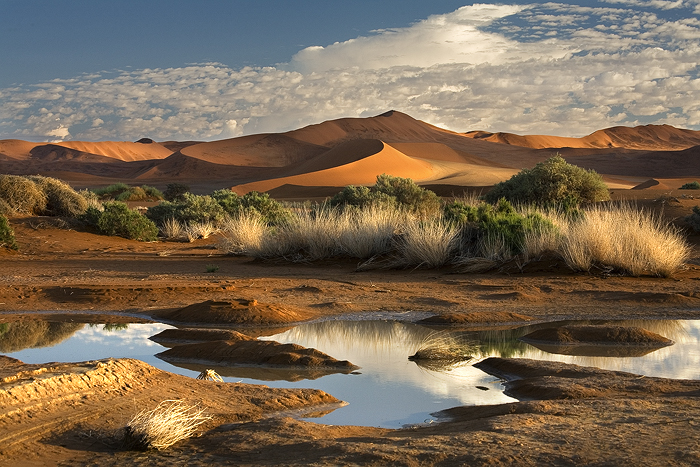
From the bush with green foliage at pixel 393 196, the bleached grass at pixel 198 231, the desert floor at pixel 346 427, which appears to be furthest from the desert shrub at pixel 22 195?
the desert floor at pixel 346 427

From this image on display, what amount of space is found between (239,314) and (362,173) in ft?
183

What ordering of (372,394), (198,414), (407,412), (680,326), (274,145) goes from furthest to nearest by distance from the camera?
(274,145) < (680,326) < (372,394) < (407,412) < (198,414)

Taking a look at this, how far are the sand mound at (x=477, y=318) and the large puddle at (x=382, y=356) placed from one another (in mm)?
359

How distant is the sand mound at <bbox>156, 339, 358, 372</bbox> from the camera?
26.4ft

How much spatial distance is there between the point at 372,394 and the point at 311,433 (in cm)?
170

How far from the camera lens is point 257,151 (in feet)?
375

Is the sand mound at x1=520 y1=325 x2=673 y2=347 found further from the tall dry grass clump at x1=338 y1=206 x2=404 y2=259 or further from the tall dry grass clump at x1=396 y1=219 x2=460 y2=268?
the tall dry grass clump at x1=338 y1=206 x2=404 y2=259

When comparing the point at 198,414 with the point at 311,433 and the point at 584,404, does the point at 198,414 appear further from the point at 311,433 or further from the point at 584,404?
the point at 584,404

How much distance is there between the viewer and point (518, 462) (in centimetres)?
434

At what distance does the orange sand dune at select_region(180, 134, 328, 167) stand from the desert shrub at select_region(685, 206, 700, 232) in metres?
84.9

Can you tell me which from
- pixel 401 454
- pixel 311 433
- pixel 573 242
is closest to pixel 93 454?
pixel 311 433

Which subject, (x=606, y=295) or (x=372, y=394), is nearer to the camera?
(x=372, y=394)

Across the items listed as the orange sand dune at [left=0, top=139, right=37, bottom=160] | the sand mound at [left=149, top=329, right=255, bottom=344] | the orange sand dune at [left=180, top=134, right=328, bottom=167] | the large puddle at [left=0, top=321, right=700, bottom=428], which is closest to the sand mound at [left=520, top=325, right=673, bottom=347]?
the large puddle at [left=0, top=321, right=700, bottom=428]

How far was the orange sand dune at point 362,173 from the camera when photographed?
6225cm
